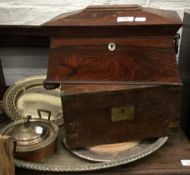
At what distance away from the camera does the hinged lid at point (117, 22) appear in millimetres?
809

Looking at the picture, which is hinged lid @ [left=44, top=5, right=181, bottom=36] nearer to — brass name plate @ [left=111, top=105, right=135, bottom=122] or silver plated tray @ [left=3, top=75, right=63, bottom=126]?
brass name plate @ [left=111, top=105, right=135, bottom=122]

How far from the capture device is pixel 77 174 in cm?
86

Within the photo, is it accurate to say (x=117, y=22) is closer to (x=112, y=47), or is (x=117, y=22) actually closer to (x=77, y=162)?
(x=112, y=47)

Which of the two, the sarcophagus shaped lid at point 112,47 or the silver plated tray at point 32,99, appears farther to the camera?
the silver plated tray at point 32,99

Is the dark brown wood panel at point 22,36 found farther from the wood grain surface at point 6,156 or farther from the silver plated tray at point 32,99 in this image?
the wood grain surface at point 6,156

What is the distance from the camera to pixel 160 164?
2.88 feet

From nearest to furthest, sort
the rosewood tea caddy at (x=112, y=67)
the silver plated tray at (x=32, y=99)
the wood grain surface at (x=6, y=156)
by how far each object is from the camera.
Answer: the wood grain surface at (x=6, y=156)
the rosewood tea caddy at (x=112, y=67)
the silver plated tray at (x=32, y=99)

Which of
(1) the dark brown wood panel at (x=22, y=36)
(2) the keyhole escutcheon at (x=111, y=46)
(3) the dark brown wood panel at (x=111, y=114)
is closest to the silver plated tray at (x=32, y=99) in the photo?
(1) the dark brown wood panel at (x=22, y=36)

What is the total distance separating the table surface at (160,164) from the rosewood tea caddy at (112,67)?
0.13 m

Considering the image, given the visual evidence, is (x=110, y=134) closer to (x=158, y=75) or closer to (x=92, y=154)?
(x=92, y=154)

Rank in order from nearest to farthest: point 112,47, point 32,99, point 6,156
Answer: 1. point 6,156
2. point 112,47
3. point 32,99

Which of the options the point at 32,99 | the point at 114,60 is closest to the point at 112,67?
the point at 114,60

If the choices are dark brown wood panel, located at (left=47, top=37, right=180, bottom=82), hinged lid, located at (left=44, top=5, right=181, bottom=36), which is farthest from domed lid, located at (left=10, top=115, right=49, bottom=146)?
hinged lid, located at (left=44, top=5, right=181, bottom=36)

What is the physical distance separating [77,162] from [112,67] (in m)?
0.31
